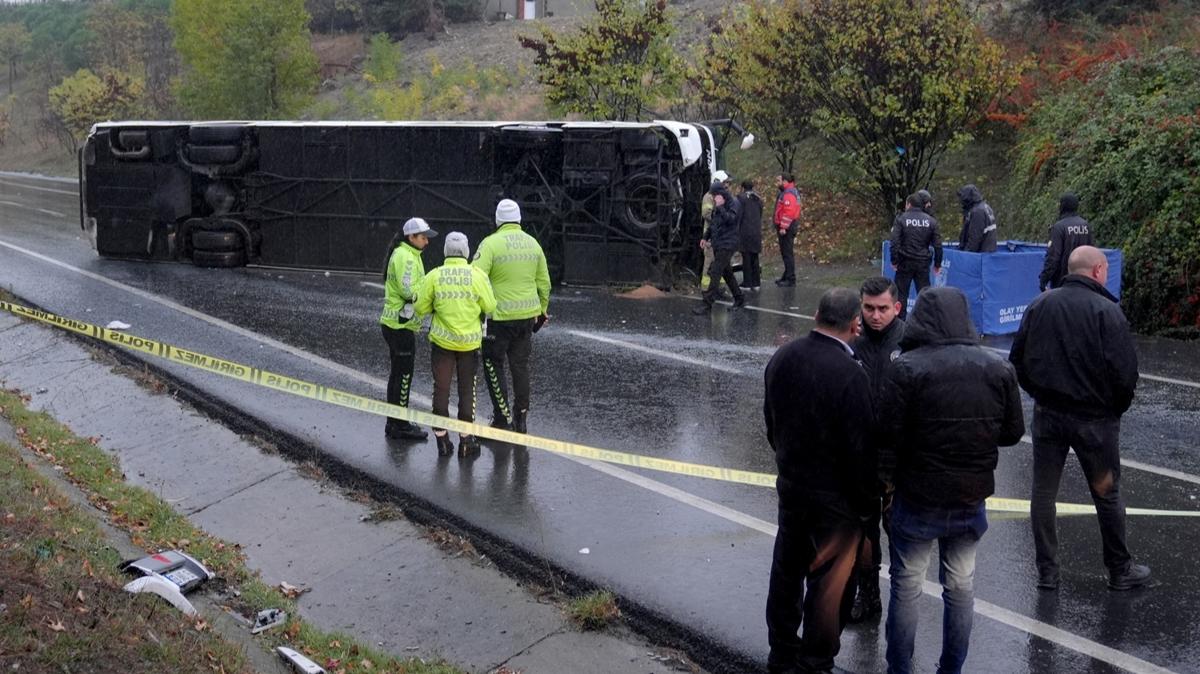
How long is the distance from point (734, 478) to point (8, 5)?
109686 mm

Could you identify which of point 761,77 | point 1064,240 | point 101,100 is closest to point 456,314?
point 1064,240

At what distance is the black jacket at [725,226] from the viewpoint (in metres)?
15.8

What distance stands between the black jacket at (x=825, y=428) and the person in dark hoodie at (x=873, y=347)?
69cm

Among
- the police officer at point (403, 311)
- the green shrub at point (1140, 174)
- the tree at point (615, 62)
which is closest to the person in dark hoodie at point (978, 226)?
the green shrub at point (1140, 174)

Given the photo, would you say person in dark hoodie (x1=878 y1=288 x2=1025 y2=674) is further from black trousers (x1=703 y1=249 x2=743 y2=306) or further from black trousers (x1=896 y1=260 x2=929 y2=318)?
black trousers (x1=703 y1=249 x2=743 y2=306)

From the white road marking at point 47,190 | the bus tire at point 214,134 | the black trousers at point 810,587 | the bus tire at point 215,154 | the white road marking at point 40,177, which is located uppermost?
the bus tire at point 214,134

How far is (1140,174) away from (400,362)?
32.8 feet

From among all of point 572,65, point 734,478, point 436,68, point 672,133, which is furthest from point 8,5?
point 734,478

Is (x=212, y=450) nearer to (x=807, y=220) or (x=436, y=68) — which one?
(x=807, y=220)

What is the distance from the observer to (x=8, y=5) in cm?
10106

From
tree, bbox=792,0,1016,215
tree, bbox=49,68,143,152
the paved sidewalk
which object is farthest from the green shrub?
tree, bbox=49,68,143,152

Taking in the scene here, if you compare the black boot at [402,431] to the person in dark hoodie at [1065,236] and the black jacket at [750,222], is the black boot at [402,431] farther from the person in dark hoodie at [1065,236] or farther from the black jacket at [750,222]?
the black jacket at [750,222]

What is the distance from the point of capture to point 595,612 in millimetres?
6418

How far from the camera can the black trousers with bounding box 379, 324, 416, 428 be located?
9680 mm
